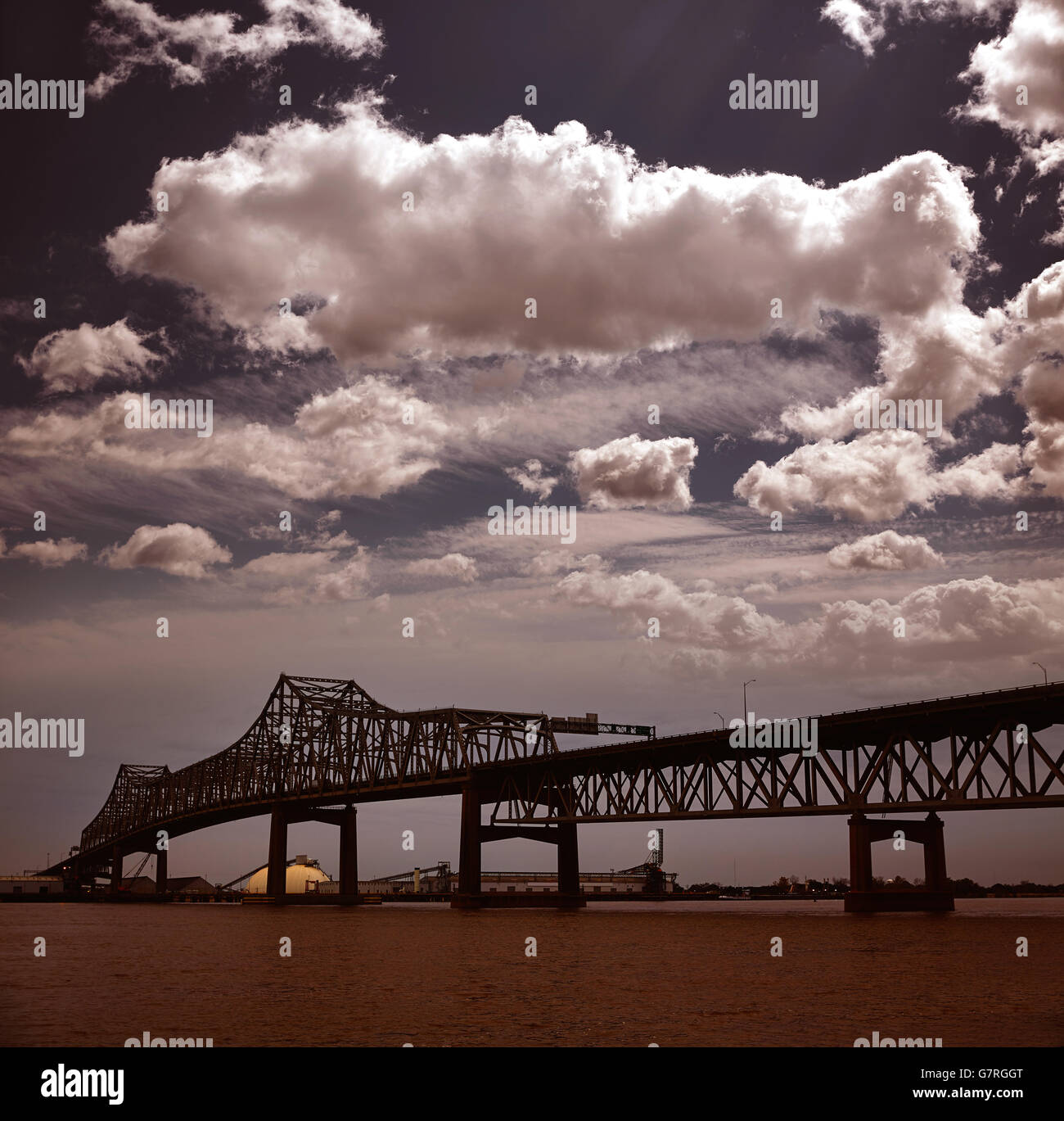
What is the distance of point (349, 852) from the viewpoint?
6142 inches

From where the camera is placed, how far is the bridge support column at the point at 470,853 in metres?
128

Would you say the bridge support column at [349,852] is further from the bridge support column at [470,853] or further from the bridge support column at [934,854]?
the bridge support column at [934,854]

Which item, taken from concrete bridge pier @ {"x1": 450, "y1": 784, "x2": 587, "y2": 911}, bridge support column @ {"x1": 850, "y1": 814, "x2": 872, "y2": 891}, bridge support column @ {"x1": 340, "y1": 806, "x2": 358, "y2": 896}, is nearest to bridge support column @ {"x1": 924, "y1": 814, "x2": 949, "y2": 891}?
bridge support column @ {"x1": 850, "y1": 814, "x2": 872, "y2": 891}

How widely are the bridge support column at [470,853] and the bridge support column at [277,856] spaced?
3990cm

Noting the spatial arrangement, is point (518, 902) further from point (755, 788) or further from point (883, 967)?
point (883, 967)

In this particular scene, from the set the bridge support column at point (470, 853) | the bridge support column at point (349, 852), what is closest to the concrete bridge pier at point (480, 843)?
the bridge support column at point (470, 853)

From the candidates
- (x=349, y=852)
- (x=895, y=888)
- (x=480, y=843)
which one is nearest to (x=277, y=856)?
(x=349, y=852)

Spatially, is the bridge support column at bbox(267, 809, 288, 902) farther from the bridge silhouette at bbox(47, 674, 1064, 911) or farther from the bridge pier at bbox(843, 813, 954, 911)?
the bridge pier at bbox(843, 813, 954, 911)

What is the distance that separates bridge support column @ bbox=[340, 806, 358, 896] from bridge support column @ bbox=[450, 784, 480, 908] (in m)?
26.7

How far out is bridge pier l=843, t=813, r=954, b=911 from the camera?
86250 mm

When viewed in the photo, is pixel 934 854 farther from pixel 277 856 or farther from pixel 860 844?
pixel 277 856
